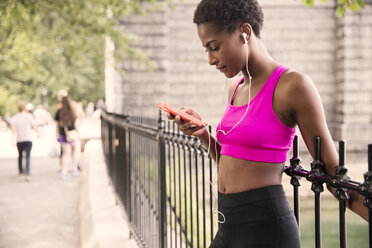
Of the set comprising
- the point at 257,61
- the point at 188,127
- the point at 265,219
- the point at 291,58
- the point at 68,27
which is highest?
the point at 68,27

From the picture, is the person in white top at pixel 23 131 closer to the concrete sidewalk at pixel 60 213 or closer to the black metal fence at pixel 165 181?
the concrete sidewalk at pixel 60 213

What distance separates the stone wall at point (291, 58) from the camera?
525 inches

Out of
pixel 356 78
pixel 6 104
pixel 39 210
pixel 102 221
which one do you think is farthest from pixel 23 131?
pixel 6 104

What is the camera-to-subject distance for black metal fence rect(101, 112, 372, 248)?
5.22 feet

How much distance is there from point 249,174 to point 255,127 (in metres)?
0.20

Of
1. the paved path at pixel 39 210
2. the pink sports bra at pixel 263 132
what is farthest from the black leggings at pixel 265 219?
the paved path at pixel 39 210

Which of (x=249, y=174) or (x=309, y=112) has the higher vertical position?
(x=309, y=112)

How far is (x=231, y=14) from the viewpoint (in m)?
1.93

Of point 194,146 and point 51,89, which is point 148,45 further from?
point 51,89

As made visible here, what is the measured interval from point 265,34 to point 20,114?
7.20 meters

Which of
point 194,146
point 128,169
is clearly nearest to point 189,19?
point 128,169

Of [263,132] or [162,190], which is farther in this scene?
[162,190]

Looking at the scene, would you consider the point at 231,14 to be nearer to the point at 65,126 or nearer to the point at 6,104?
the point at 65,126

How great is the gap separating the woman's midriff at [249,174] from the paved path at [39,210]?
4511 millimetres
